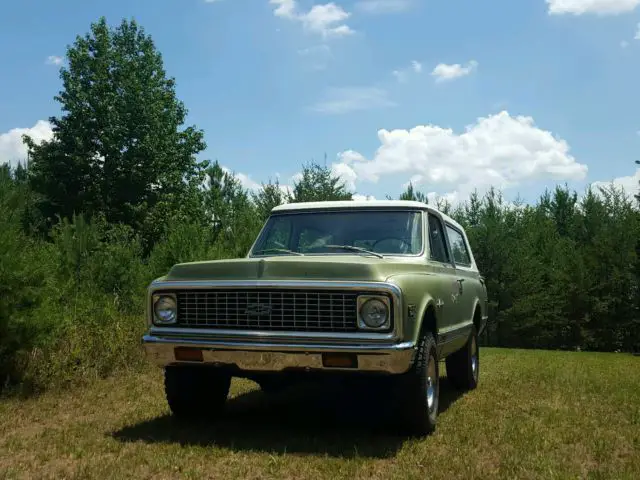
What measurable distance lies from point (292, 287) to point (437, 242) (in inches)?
87.4

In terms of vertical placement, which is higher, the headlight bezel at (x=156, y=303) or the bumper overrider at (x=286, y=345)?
the headlight bezel at (x=156, y=303)

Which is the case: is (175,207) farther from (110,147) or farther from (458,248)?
(458,248)

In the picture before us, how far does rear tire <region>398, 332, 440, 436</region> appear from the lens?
514 centimetres

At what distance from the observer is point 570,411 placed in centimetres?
662

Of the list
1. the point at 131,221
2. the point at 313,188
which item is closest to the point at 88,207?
the point at 131,221

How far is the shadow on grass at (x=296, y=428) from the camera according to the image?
5.12m

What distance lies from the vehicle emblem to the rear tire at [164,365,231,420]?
2.55 ft

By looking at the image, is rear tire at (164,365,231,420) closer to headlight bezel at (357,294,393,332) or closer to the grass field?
the grass field

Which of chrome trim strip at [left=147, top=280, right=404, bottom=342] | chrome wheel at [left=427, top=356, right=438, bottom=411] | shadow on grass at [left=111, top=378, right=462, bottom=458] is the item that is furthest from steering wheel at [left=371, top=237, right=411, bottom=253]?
Result: shadow on grass at [left=111, top=378, right=462, bottom=458]

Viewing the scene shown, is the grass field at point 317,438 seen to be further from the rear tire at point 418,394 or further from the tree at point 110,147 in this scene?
the tree at point 110,147

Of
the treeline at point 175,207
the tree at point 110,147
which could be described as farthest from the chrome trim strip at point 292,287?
the tree at point 110,147

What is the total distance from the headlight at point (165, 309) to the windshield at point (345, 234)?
1287 mm

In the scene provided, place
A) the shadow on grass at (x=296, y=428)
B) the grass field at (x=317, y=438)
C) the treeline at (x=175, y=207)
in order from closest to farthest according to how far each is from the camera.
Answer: the grass field at (x=317, y=438)
the shadow on grass at (x=296, y=428)
the treeline at (x=175, y=207)

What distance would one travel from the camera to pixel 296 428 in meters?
5.82
